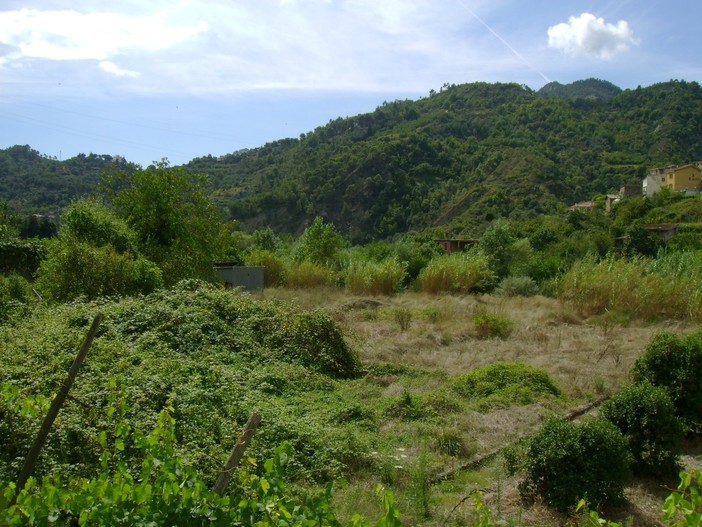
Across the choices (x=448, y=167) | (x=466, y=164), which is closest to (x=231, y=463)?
(x=448, y=167)

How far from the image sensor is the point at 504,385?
7.72m

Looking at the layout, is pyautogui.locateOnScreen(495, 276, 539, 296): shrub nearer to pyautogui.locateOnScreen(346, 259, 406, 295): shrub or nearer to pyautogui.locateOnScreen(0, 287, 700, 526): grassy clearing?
pyautogui.locateOnScreen(346, 259, 406, 295): shrub

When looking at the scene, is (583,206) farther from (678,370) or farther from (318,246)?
(678,370)

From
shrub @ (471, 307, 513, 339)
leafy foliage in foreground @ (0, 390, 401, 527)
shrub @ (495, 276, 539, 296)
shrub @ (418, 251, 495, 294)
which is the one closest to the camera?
leafy foliage in foreground @ (0, 390, 401, 527)

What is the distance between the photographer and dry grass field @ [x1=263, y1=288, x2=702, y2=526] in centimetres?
456

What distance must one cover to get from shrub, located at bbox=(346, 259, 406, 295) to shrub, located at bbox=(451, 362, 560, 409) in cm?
1035

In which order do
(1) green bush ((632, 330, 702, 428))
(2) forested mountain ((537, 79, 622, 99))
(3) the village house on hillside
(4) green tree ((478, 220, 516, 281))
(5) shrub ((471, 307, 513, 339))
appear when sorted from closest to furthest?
(1) green bush ((632, 330, 702, 428)), (5) shrub ((471, 307, 513, 339)), (4) green tree ((478, 220, 516, 281)), (3) the village house on hillside, (2) forested mountain ((537, 79, 622, 99))

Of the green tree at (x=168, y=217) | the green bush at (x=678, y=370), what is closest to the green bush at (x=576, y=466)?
the green bush at (x=678, y=370)

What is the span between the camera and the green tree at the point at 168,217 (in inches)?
563

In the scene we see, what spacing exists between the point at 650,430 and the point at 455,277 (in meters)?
12.9

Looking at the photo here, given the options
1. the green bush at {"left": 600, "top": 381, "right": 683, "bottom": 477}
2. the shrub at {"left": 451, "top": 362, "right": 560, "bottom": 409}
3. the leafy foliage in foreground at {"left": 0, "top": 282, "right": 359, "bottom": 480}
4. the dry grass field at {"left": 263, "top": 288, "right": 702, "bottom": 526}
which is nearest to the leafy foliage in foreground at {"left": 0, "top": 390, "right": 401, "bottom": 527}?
the leafy foliage in foreground at {"left": 0, "top": 282, "right": 359, "bottom": 480}

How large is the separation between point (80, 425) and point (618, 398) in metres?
5.00

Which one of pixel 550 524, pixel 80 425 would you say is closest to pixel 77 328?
pixel 80 425

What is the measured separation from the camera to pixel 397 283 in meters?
18.8
